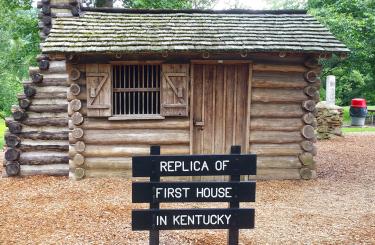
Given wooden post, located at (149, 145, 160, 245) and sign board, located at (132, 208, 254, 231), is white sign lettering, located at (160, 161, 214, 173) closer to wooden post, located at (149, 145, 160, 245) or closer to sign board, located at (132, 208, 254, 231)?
wooden post, located at (149, 145, 160, 245)

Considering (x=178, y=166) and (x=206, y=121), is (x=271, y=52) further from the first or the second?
(x=178, y=166)

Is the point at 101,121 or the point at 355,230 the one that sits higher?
the point at 101,121

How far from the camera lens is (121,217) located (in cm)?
683

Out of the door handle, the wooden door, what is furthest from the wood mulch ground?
the door handle

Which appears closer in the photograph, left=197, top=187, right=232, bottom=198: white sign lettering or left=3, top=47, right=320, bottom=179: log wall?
left=197, top=187, right=232, bottom=198: white sign lettering

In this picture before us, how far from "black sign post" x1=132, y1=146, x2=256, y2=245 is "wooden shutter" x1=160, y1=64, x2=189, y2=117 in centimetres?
478

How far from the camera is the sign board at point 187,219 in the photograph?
4523 mm

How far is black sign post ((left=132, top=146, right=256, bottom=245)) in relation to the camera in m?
4.54

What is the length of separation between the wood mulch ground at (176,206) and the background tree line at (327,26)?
9093 millimetres

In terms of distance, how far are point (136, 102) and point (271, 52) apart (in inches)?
129

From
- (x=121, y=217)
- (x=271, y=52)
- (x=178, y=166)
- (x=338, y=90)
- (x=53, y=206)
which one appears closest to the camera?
(x=178, y=166)

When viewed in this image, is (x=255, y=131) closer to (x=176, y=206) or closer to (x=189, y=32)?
(x=189, y=32)

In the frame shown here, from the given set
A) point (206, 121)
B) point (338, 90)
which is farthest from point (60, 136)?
point (338, 90)

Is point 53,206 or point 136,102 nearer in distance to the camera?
point 53,206
